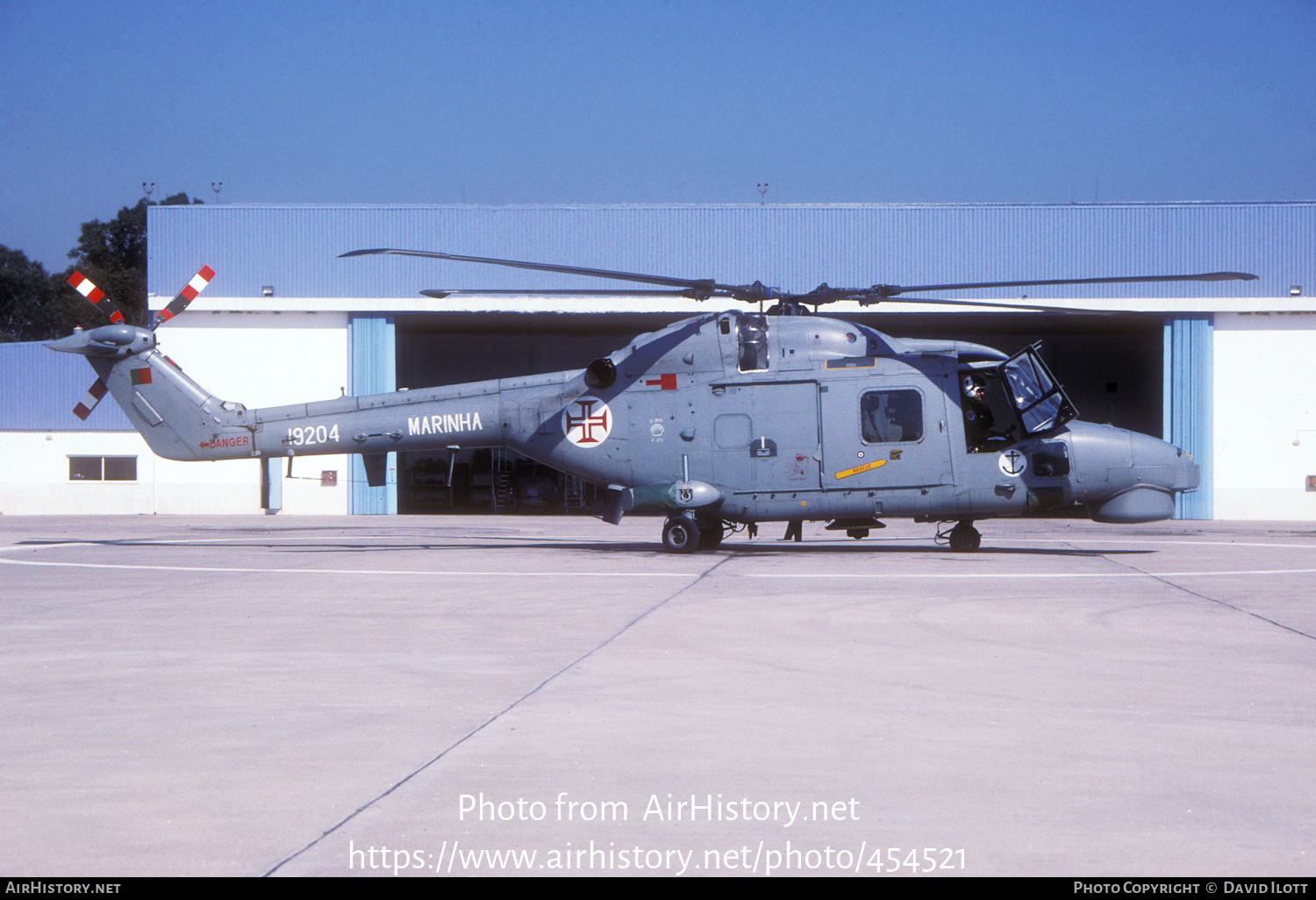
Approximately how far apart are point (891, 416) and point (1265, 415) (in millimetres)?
20800

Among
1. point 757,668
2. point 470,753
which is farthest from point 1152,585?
point 470,753

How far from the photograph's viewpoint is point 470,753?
544 cm

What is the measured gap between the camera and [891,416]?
633 inches

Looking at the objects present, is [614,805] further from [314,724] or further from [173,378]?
[173,378]

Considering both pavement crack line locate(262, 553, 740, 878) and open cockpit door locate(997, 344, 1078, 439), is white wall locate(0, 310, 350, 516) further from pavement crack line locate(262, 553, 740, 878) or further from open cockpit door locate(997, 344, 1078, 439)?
pavement crack line locate(262, 553, 740, 878)

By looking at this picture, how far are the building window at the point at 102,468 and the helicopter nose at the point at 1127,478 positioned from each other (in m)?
27.7

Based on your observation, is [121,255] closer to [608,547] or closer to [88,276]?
[88,276]

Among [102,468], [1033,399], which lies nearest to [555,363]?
[102,468]

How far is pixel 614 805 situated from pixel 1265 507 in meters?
31.8

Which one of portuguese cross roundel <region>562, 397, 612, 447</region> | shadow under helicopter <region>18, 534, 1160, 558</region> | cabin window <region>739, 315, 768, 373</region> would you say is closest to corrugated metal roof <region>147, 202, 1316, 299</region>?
shadow under helicopter <region>18, 534, 1160, 558</region>

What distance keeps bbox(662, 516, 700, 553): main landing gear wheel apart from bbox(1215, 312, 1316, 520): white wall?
21029mm

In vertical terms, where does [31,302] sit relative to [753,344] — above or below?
above

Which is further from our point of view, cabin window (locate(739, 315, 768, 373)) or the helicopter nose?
cabin window (locate(739, 315, 768, 373))

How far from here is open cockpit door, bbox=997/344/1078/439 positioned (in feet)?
51.9
